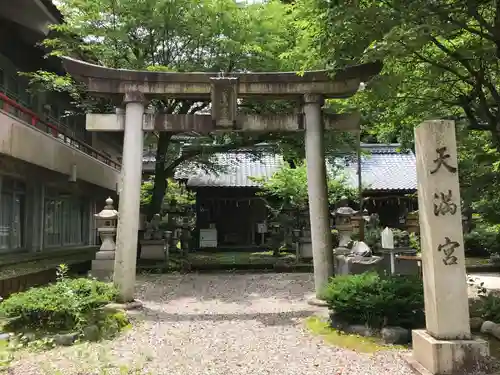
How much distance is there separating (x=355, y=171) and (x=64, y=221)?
1638cm

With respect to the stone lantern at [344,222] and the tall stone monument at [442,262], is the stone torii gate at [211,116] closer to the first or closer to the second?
the tall stone monument at [442,262]

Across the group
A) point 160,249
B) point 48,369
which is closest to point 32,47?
point 160,249

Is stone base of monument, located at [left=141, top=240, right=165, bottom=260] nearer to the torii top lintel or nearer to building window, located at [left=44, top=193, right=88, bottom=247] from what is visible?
building window, located at [left=44, top=193, right=88, bottom=247]

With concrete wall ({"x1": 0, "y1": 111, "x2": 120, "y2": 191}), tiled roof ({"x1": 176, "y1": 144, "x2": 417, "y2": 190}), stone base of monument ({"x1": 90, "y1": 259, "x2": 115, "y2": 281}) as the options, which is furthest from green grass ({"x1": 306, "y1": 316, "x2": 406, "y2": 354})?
tiled roof ({"x1": 176, "y1": 144, "x2": 417, "y2": 190})

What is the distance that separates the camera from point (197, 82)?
32.5 ft

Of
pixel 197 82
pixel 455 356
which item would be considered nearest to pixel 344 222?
pixel 197 82

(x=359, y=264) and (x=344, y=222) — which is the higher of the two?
(x=344, y=222)

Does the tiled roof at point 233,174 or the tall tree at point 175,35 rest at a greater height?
the tall tree at point 175,35

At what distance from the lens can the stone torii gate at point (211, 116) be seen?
9.55 meters

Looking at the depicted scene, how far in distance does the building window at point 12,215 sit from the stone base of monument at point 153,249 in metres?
4.29

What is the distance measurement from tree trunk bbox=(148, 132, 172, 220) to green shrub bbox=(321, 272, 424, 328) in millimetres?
11478

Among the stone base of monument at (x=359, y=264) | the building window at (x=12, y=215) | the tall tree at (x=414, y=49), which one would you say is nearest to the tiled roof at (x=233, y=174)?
the building window at (x=12, y=215)

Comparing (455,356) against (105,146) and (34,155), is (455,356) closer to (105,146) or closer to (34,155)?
(34,155)

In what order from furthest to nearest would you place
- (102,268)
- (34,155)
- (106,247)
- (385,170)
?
1. (385,170)
2. (106,247)
3. (34,155)
4. (102,268)
